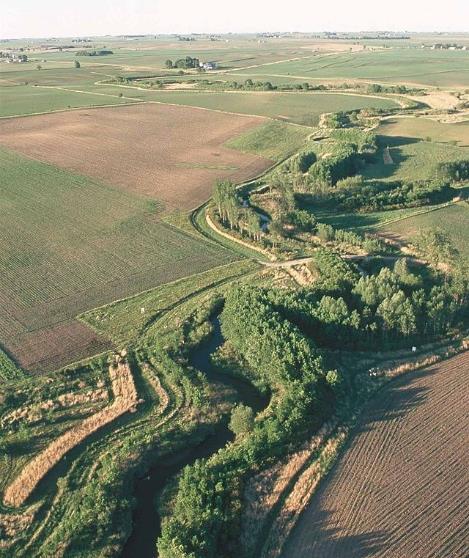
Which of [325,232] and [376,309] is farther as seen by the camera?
[325,232]

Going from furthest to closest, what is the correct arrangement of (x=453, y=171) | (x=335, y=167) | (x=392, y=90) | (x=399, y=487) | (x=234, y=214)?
(x=392, y=90) < (x=335, y=167) < (x=453, y=171) < (x=234, y=214) < (x=399, y=487)

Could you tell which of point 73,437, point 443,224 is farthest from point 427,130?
point 73,437

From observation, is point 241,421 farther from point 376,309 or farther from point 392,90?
point 392,90

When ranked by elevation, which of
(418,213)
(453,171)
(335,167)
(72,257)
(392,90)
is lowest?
(72,257)

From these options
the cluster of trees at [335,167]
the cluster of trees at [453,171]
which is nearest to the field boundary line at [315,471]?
the cluster of trees at [335,167]

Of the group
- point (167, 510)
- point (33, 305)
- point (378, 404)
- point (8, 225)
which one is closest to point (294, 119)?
point (8, 225)

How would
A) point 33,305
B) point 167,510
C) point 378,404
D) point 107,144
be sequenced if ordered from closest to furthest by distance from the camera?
1. point 167,510
2. point 378,404
3. point 33,305
4. point 107,144

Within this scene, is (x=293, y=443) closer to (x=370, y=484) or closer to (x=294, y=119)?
(x=370, y=484)

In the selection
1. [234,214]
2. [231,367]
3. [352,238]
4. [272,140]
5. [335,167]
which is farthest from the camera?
[272,140]
